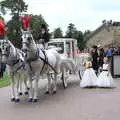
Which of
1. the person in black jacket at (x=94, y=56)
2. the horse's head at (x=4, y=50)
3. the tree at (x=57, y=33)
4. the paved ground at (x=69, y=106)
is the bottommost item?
the paved ground at (x=69, y=106)

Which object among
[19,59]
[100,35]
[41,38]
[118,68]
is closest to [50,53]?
[41,38]

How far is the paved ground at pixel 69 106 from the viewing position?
12663 millimetres

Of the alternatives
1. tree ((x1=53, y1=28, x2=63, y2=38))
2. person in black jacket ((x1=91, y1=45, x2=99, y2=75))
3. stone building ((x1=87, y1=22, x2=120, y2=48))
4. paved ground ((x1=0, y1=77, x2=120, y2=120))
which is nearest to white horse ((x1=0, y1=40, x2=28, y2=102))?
paved ground ((x1=0, y1=77, x2=120, y2=120))

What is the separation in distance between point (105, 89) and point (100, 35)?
223ft

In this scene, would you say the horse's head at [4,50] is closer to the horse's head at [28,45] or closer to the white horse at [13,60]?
the white horse at [13,60]

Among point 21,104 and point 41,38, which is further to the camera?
point 41,38

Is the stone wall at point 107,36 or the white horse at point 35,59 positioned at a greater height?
the stone wall at point 107,36

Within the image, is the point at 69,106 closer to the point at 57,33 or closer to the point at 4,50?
the point at 4,50

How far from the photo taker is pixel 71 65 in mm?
22172

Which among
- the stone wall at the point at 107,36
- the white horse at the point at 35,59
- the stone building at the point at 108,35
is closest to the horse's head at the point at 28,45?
the white horse at the point at 35,59

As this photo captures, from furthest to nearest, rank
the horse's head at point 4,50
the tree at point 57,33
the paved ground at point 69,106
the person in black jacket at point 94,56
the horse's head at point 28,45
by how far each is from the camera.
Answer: the tree at point 57,33
the person in black jacket at point 94,56
the horse's head at point 4,50
the horse's head at point 28,45
the paved ground at point 69,106

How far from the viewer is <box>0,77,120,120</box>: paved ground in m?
12.7

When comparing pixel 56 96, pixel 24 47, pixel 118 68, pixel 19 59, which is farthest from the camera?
pixel 118 68

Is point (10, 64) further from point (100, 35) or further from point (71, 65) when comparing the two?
point (100, 35)
